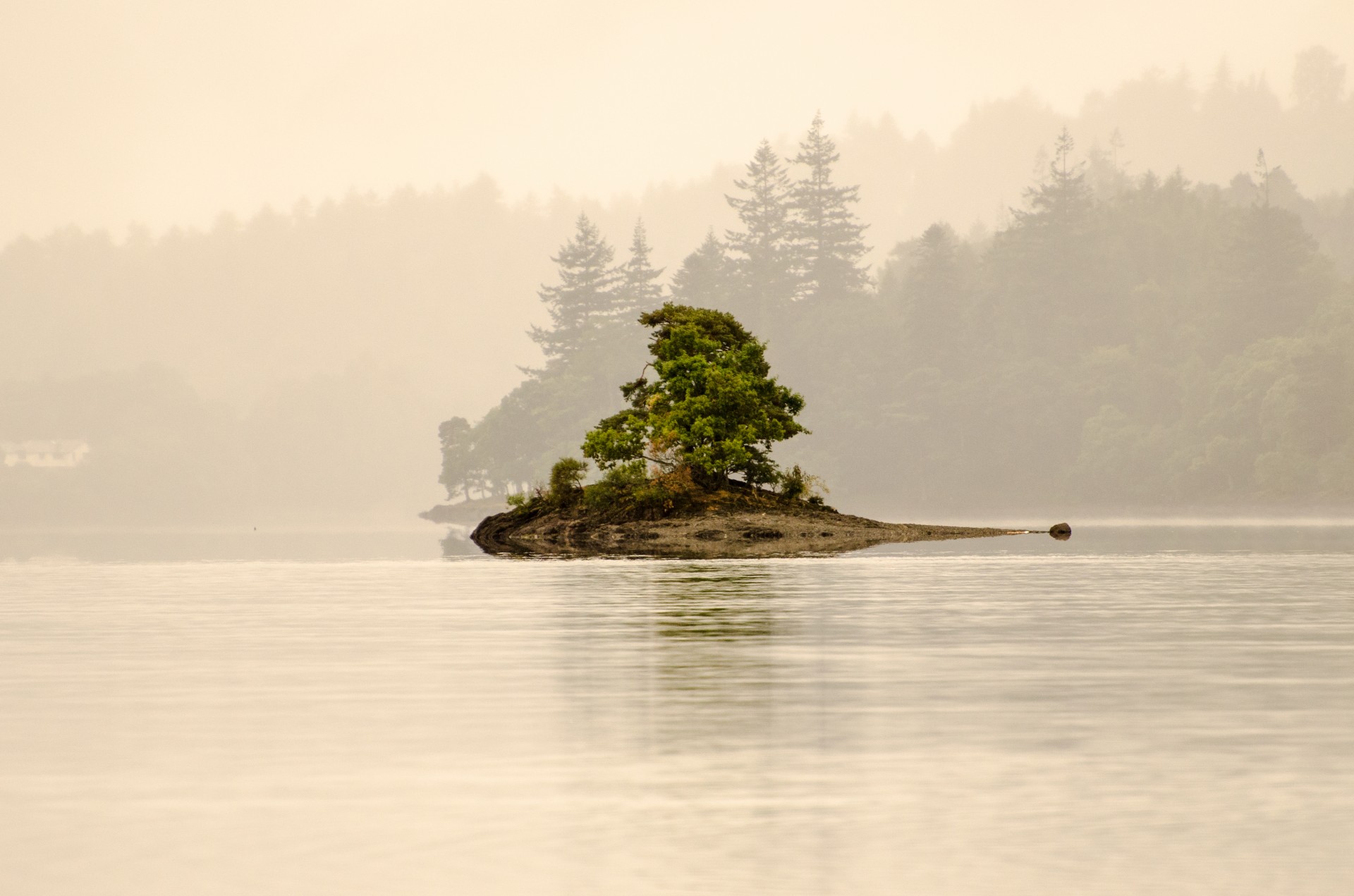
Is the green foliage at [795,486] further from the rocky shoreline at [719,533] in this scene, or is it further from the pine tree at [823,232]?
the pine tree at [823,232]

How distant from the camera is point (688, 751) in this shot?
42.7 feet

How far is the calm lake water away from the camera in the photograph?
9445 mm

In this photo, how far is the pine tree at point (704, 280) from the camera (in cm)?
17962

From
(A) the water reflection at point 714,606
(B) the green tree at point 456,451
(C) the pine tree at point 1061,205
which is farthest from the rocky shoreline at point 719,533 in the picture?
(C) the pine tree at point 1061,205

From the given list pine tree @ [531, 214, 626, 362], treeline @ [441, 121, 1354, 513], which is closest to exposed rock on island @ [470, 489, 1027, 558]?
treeline @ [441, 121, 1354, 513]

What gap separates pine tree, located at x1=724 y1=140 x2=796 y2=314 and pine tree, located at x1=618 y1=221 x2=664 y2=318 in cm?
974

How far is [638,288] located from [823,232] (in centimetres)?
2385

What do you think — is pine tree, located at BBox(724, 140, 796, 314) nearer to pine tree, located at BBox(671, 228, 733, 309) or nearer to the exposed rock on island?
pine tree, located at BBox(671, 228, 733, 309)

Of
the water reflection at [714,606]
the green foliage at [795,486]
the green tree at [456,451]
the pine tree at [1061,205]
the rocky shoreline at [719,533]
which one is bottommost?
the water reflection at [714,606]

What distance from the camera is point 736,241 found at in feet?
645

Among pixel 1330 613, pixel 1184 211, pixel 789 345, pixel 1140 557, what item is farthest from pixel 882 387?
pixel 1330 613

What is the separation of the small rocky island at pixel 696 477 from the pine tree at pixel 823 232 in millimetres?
122012

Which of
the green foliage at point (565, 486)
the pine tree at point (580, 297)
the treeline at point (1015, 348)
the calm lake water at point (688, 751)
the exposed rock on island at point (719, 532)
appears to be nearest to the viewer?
the calm lake water at point (688, 751)

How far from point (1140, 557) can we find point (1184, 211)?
465ft
